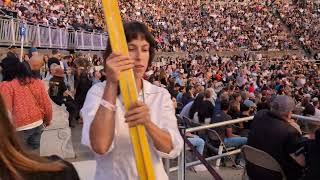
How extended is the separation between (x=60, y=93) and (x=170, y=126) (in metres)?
6.74

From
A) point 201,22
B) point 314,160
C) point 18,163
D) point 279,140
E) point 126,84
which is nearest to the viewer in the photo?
point 18,163

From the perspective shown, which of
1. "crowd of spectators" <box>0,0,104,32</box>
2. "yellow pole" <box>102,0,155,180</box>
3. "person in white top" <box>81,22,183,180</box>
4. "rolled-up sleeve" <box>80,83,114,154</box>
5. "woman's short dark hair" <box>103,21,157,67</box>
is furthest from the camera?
"crowd of spectators" <box>0,0,104,32</box>

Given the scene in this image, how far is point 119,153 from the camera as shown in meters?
1.83

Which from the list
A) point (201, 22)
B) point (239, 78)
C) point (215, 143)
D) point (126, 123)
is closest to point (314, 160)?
point (126, 123)

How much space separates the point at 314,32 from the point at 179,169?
34.1 metres

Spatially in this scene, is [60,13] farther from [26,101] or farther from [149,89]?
[149,89]

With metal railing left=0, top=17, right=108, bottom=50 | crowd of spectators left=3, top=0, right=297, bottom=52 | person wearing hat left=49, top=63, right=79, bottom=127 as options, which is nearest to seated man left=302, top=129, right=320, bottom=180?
person wearing hat left=49, top=63, right=79, bottom=127

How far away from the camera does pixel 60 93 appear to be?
8398 millimetres

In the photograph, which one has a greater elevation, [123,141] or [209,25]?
[209,25]

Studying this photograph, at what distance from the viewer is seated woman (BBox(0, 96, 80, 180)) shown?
1.04 metres

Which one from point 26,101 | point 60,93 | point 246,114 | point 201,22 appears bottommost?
point 246,114

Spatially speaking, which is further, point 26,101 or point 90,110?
point 26,101

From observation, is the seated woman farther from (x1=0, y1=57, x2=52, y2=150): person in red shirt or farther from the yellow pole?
(x1=0, y1=57, x2=52, y2=150): person in red shirt

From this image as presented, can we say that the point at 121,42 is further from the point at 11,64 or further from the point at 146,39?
the point at 11,64
